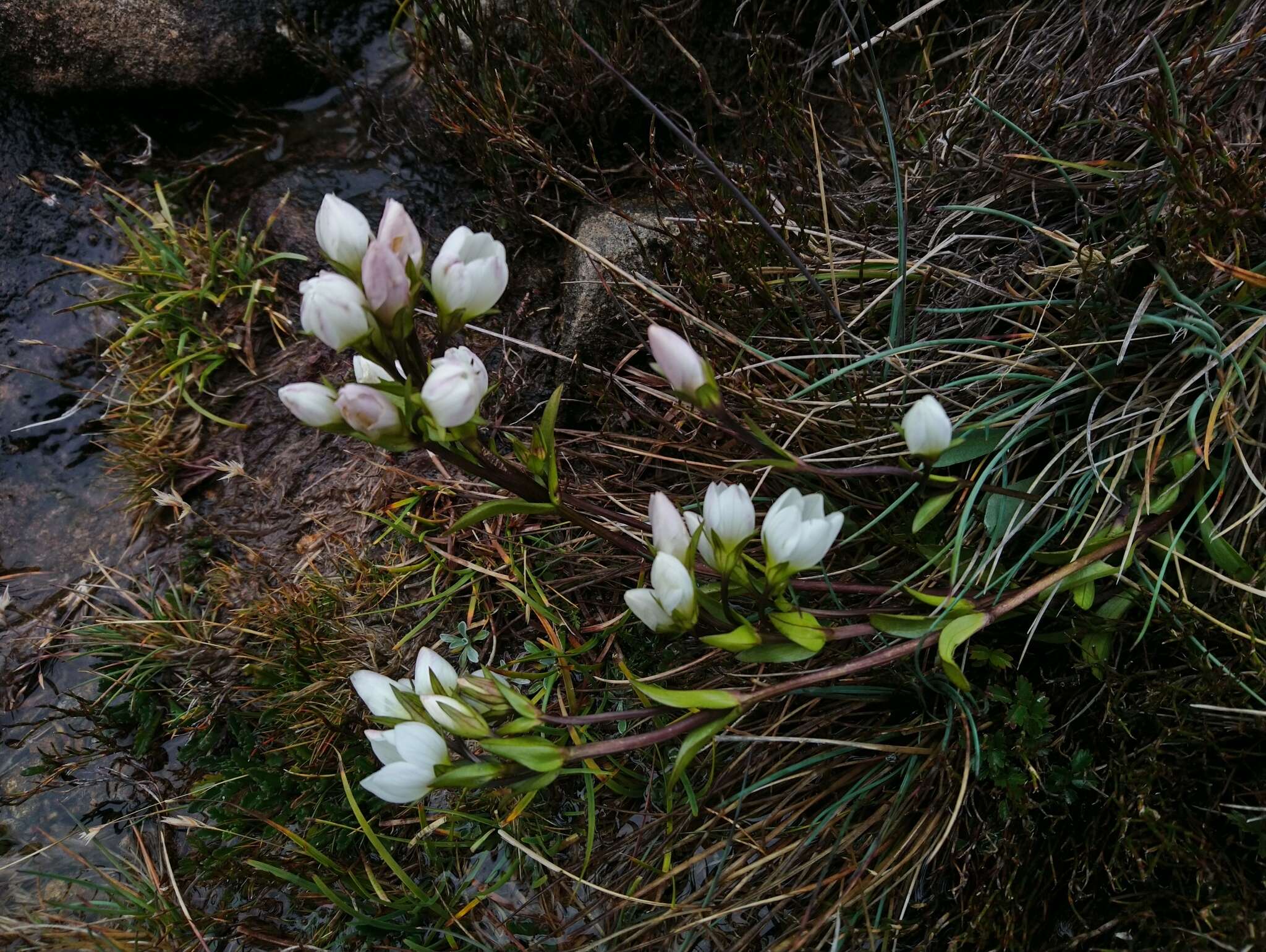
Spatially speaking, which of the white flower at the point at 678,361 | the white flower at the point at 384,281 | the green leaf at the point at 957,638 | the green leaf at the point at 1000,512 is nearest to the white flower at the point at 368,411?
the white flower at the point at 384,281

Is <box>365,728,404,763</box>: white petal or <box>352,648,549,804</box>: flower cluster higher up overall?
<box>352,648,549,804</box>: flower cluster

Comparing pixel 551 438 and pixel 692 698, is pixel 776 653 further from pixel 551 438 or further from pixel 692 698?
pixel 551 438

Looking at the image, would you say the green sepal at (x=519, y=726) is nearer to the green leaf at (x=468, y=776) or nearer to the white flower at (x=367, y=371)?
the green leaf at (x=468, y=776)

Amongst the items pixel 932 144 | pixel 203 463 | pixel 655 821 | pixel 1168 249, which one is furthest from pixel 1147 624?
pixel 203 463

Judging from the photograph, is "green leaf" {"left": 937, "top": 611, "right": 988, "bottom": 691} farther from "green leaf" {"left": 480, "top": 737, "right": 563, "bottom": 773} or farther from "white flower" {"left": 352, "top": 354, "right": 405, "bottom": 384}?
"white flower" {"left": 352, "top": 354, "right": 405, "bottom": 384}

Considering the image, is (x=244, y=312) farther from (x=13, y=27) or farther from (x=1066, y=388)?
(x=1066, y=388)

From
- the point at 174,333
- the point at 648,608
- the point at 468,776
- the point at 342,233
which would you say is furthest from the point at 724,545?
the point at 174,333

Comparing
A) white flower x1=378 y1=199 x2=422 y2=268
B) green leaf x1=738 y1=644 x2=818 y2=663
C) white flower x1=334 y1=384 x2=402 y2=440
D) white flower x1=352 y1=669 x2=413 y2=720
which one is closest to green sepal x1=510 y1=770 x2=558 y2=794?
white flower x1=352 y1=669 x2=413 y2=720
